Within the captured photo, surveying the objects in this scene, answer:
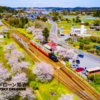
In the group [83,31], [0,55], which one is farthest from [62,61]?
[83,31]

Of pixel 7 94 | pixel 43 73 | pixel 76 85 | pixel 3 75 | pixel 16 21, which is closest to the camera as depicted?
pixel 7 94

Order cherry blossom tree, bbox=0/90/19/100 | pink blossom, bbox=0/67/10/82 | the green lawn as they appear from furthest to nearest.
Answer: pink blossom, bbox=0/67/10/82
the green lawn
cherry blossom tree, bbox=0/90/19/100

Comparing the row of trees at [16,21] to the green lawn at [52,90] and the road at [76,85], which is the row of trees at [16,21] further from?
the green lawn at [52,90]

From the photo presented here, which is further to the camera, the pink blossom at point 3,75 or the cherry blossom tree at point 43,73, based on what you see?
the cherry blossom tree at point 43,73

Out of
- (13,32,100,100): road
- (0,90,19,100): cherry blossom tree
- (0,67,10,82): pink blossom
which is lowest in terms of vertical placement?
(13,32,100,100): road

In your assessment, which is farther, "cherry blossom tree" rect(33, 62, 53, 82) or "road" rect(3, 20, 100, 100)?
"cherry blossom tree" rect(33, 62, 53, 82)

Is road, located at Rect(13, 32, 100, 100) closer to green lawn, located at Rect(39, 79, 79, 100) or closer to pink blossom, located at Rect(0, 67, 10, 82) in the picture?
green lawn, located at Rect(39, 79, 79, 100)

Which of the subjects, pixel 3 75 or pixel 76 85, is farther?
pixel 76 85

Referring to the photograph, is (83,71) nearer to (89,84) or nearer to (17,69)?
(89,84)

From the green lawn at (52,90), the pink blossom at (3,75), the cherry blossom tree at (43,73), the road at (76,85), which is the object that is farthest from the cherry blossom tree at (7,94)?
the road at (76,85)

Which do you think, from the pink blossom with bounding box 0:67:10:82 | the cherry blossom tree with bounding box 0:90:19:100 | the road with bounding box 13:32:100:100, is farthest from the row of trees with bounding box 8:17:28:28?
the cherry blossom tree with bounding box 0:90:19:100

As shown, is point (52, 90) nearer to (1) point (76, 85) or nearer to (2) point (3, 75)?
(1) point (76, 85)

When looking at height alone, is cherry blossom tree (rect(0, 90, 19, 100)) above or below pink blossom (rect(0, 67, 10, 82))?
below

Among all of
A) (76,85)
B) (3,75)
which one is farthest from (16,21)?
(76,85)
